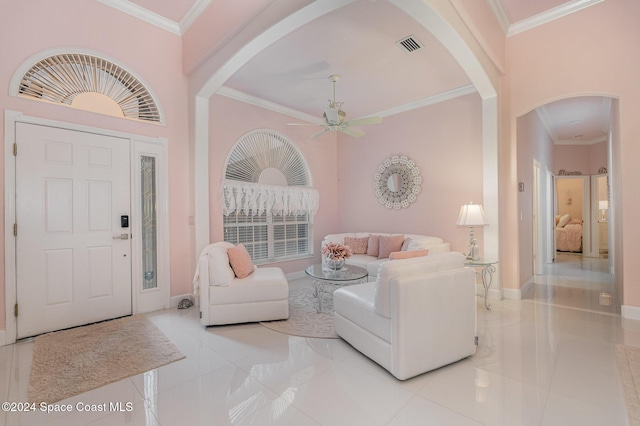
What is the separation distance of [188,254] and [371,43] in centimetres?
355

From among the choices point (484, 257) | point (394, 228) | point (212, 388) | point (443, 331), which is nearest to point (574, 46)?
point (484, 257)

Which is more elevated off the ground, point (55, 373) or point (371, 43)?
point (371, 43)

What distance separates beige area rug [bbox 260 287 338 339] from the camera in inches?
117

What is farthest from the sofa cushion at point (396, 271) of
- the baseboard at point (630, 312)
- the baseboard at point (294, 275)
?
the baseboard at point (294, 275)

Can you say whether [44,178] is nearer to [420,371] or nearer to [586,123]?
[420,371]

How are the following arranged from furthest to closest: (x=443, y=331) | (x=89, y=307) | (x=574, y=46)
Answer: (x=574, y=46), (x=89, y=307), (x=443, y=331)

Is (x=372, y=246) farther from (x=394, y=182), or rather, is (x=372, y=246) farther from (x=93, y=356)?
(x=93, y=356)

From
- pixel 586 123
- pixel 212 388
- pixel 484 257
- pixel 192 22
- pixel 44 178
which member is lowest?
pixel 212 388

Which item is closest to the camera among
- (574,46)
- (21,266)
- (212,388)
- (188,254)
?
(212,388)

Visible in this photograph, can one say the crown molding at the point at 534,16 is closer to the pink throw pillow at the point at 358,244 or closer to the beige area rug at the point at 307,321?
the pink throw pillow at the point at 358,244

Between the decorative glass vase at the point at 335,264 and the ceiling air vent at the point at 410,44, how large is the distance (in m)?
2.61

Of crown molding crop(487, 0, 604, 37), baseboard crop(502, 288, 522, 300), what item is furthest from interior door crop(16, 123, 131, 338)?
baseboard crop(502, 288, 522, 300)

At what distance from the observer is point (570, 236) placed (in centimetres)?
820

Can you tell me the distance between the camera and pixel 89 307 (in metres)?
3.24
